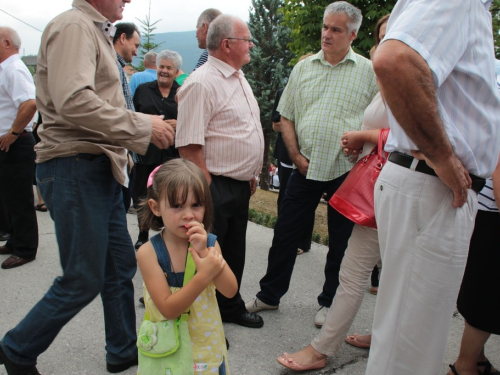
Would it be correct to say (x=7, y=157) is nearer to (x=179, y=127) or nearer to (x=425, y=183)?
(x=179, y=127)

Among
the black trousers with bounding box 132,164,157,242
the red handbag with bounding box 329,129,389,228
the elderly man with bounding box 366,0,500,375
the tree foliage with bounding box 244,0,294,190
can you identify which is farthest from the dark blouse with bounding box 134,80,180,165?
the tree foliage with bounding box 244,0,294,190

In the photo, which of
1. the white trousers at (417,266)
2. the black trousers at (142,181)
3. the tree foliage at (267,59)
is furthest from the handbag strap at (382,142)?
the tree foliage at (267,59)

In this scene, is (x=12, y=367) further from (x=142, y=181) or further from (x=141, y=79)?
(x=141, y=79)

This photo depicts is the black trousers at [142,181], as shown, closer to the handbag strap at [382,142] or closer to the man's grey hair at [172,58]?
the man's grey hair at [172,58]

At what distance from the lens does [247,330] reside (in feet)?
10.6

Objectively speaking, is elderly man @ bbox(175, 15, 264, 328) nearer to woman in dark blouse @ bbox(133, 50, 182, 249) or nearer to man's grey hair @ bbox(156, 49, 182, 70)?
woman in dark blouse @ bbox(133, 50, 182, 249)

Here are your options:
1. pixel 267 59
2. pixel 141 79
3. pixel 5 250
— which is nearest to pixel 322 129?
pixel 5 250

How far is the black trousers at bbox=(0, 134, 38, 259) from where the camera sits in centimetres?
425

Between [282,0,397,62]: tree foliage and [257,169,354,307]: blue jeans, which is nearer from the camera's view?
[257,169,354,307]: blue jeans

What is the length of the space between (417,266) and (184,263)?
0.97 metres

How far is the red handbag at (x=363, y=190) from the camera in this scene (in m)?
2.48

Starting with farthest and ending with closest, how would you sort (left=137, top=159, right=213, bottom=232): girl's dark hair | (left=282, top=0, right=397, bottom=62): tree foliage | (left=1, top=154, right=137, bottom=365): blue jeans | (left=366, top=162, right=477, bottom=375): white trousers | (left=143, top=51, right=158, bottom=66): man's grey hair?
(left=282, top=0, right=397, bottom=62): tree foliage, (left=143, top=51, right=158, bottom=66): man's grey hair, (left=1, top=154, right=137, bottom=365): blue jeans, (left=137, top=159, right=213, bottom=232): girl's dark hair, (left=366, top=162, right=477, bottom=375): white trousers

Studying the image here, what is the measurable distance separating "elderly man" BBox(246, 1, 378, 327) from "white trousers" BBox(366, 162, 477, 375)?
1315mm

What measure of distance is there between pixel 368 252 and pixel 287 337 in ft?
3.07
